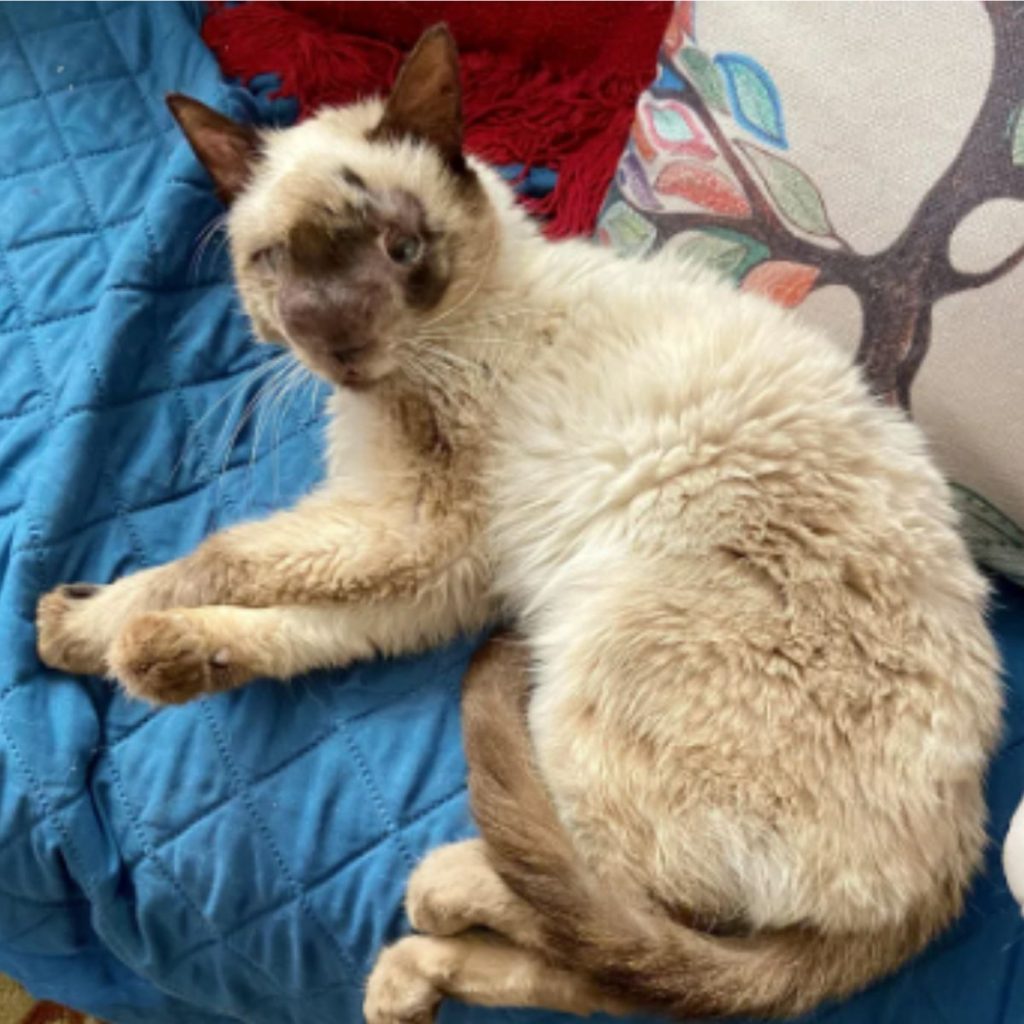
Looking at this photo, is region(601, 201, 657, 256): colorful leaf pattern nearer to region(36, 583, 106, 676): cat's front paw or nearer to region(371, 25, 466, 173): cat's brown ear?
region(371, 25, 466, 173): cat's brown ear

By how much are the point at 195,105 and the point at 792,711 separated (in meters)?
0.90

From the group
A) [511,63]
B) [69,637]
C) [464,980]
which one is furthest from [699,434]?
[511,63]

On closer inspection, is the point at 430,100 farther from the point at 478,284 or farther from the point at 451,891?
the point at 451,891

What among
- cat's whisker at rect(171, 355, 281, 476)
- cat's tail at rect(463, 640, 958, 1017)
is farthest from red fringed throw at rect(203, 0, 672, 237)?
cat's tail at rect(463, 640, 958, 1017)

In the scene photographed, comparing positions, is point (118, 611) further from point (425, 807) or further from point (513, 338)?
point (513, 338)

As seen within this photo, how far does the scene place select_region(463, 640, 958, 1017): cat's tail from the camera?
925mm

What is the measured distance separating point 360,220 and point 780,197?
45cm

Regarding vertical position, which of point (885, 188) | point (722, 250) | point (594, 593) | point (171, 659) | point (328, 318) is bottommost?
point (171, 659)

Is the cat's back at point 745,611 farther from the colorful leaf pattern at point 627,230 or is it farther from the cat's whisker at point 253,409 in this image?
the cat's whisker at point 253,409

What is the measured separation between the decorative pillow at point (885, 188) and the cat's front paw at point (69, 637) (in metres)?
0.79

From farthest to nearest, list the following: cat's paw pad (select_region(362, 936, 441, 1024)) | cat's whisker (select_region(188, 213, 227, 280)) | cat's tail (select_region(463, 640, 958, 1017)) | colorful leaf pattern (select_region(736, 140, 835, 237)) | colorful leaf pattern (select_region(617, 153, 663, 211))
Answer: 1. cat's whisker (select_region(188, 213, 227, 280))
2. colorful leaf pattern (select_region(617, 153, 663, 211))
3. colorful leaf pattern (select_region(736, 140, 835, 237))
4. cat's paw pad (select_region(362, 936, 441, 1024))
5. cat's tail (select_region(463, 640, 958, 1017))

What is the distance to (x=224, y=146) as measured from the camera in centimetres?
127

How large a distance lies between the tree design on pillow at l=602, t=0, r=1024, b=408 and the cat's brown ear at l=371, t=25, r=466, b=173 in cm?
24

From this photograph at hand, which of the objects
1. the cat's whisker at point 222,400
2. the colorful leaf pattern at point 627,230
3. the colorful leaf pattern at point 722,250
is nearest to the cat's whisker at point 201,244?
the cat's whisker at point 222,400
